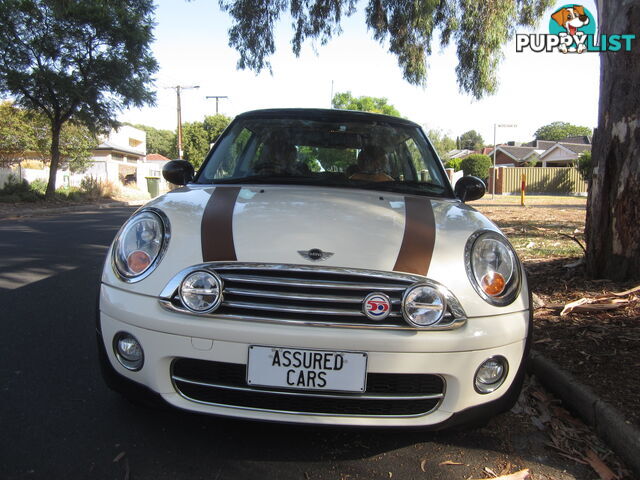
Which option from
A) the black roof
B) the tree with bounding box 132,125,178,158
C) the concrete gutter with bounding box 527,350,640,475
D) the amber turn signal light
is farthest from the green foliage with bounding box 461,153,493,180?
the tree with bounding box 132,125,178,158

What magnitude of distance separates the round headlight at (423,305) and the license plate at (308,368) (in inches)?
9.8

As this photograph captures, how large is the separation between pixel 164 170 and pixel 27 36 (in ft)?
55.9

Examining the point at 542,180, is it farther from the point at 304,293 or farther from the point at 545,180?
the point at 304,293

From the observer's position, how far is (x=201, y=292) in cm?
200

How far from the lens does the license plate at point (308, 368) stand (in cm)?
192

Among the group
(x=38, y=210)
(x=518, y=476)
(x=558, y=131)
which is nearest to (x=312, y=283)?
(x=518, y=476)

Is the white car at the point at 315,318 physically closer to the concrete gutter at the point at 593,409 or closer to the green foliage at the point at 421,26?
the concrete gutter at the point at 593,409

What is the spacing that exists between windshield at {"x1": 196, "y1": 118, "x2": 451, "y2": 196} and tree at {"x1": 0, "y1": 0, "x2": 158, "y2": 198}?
1438 cm

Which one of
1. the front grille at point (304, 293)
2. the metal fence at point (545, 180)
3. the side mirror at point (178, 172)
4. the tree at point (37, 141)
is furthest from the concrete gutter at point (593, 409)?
the metal fence at point (545, 180)

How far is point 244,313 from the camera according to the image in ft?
6.51

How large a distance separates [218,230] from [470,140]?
131 meters

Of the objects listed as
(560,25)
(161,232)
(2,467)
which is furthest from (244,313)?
(560,25)

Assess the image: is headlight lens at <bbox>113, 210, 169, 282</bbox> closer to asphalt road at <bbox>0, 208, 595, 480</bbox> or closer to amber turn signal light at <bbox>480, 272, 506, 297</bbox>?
asphalt road at <bbox>0, 208, 595, 480</bbox>

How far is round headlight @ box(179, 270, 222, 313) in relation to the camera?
6.54 feet
